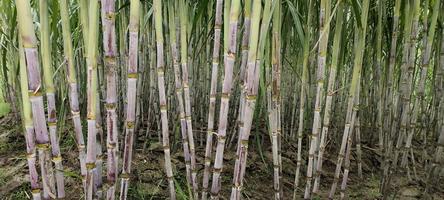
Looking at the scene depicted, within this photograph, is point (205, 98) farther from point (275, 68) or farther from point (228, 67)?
point (228, 67)

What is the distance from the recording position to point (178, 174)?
Result: 1.72 meters

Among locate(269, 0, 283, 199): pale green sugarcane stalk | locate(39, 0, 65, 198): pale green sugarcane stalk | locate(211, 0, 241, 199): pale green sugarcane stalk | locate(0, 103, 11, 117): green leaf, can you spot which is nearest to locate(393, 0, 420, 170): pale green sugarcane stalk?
locate(269, 0, 283, 199): pale green sugarcane stalk

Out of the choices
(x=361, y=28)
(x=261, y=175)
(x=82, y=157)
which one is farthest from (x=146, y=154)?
(x=361, y=28)

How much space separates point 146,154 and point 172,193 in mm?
590

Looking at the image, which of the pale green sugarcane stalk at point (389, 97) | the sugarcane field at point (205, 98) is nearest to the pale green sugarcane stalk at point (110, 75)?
the sugarcane field at point (205, 98)

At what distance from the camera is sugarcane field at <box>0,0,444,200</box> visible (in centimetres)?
89

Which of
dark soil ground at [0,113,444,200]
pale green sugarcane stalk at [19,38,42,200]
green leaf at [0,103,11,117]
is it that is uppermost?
pale green sugarcane stalk at [19,38,42,200]

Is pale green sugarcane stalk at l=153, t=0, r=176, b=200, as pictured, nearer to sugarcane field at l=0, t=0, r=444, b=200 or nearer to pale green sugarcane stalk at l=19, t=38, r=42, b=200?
sugarcane field at l=0, t=0, r=444, b=200

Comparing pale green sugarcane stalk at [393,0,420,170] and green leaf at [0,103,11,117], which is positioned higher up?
pale green sugarcane stalk at [393,0,420,170]

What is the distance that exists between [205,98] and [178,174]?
0.40 m

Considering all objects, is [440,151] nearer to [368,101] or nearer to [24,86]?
[368,101]

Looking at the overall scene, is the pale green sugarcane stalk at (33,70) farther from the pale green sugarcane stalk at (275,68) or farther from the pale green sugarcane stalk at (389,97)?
the pale green sugarcane stalk at (389,97)

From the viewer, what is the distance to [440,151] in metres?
1.62

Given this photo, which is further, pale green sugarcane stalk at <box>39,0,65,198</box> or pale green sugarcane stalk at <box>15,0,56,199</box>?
pale green sugarcane stalk at <box>39,0,65,198</box>
